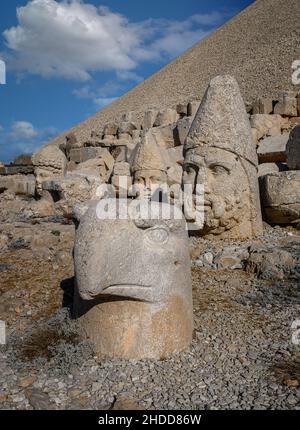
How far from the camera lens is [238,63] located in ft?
98.1

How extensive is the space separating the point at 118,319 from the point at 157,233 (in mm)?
630

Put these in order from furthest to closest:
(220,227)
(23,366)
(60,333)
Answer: (220,227)
(60,333)
(23,366)

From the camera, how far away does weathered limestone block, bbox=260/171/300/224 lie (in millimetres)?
5598

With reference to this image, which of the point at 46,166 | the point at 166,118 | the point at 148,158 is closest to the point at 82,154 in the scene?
the point at 166,118

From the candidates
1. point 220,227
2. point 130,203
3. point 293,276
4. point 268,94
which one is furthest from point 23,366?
point 268,94

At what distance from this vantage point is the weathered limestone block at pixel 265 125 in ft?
39.4

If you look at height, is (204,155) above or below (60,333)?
above

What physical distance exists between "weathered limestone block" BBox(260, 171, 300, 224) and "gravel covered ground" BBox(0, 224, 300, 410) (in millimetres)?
1674

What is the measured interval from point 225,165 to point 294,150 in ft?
6.82

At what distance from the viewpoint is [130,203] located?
2.81m

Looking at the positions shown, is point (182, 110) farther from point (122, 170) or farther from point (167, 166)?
point (167, 166)

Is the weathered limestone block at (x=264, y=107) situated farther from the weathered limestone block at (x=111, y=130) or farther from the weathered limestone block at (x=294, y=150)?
the weathered limestone block at (x=111, y=130)
